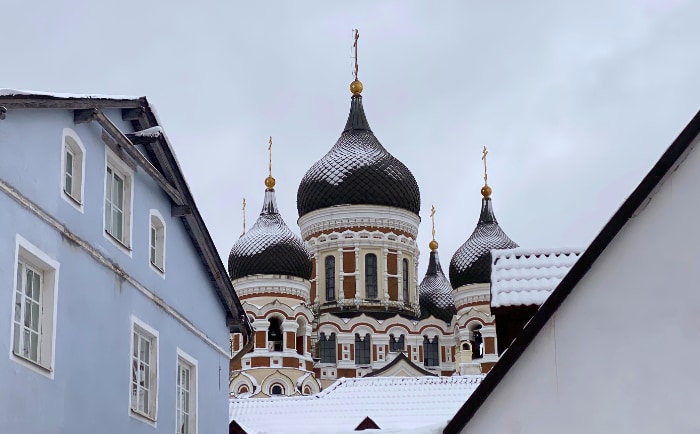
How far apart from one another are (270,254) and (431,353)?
27.4 feet

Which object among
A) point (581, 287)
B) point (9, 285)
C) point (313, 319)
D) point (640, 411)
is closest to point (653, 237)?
point (581, 287)

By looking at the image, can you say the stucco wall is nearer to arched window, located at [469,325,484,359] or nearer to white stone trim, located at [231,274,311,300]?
white stone trim, located at [231,274,311,300]

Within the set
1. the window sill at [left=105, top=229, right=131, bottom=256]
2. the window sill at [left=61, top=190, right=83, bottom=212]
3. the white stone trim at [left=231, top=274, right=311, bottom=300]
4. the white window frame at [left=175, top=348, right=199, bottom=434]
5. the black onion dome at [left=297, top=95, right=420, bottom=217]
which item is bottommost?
the white window frame at [left=175, top=348, right=199, bottom=434]

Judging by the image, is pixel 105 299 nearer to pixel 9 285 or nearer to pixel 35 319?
pixel 35 319

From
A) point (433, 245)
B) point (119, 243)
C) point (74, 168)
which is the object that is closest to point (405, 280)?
point (433, 245)

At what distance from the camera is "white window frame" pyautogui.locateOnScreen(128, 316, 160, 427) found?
1444cm

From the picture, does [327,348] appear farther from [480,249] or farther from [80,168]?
[80,168]

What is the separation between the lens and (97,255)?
1365 centimetres

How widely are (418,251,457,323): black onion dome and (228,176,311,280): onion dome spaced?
7.96 m

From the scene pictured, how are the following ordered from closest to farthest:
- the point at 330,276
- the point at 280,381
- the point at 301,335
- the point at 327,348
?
the point at 280,381
the point at 301,335
the point at 327,348
the point at 330,276

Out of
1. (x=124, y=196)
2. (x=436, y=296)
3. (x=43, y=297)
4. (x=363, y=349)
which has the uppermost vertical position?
(x=436, y=296)

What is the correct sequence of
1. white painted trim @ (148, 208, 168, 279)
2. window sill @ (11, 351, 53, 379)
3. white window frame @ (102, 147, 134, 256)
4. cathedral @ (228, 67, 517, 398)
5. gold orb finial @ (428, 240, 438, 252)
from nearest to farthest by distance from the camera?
window sill @ (11, 351, 53, 379) → white window frame @ (102, 147, 134, 256) → white painted trim @ (148, 208, 168, 279) → cathedral @ (228, 67, 517, 398) → gold orb finial @ (428, 240, 438, 252)

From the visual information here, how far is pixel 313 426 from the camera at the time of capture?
2853cm

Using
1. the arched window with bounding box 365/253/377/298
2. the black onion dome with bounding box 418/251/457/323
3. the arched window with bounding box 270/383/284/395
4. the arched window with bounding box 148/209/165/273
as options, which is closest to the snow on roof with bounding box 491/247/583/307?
the arched window with bounding box 148/209/165/273
